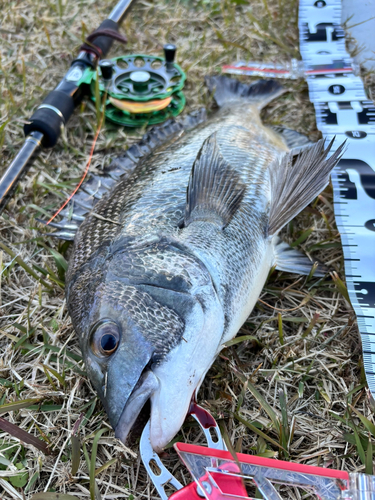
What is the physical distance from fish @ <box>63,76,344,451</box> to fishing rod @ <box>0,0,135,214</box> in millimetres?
508

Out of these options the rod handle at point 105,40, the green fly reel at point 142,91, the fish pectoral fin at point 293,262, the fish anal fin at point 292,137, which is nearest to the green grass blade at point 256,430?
the fish pectoral fin at point 293,262

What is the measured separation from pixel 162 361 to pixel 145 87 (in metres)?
2.66

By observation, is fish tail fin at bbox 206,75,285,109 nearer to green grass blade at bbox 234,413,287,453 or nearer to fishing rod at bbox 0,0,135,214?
fishing rod at bbox 0,0,135,214

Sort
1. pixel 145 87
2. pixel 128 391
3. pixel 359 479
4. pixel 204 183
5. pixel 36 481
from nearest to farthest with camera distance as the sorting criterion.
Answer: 1. pixel 128 391
2. pixel 359 479
3. pixel 36 481
4. pixel 204 183
5. pixel 145 87

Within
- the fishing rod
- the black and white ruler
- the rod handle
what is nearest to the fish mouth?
the black and white ruler

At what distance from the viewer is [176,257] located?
2.09 m

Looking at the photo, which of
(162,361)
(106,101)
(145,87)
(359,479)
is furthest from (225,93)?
(359,479)

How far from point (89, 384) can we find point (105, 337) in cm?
62

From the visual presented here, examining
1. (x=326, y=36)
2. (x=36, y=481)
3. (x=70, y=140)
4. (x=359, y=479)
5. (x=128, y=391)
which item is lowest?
(x=36, y=481)

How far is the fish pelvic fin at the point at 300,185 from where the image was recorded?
2.61m

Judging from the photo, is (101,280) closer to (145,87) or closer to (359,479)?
(359,479)

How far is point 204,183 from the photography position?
2.40m

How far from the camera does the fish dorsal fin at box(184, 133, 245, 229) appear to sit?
2.33 meters

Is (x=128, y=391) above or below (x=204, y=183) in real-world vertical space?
below
